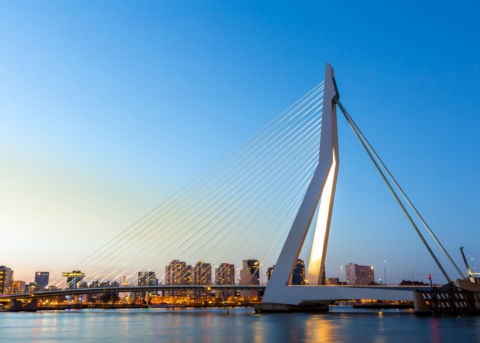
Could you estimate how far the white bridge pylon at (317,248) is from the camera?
93.3ft

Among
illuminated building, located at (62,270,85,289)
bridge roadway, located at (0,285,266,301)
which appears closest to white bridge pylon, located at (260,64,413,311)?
bridge roadway, located at (0,285,266,301)

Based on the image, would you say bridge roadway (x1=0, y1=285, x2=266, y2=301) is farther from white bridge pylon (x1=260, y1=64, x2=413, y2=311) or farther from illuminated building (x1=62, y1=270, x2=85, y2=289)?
white bridge pylon (x1=260, y1=64, x2=413, y2=311)

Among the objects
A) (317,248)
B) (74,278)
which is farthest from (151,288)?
(317,248)

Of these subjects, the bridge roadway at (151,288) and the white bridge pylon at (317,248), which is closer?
the white bridge pylon at (317,248)

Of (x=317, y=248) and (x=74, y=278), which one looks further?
(x=74, y=278)

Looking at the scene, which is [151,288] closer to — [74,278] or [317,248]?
[74,278]

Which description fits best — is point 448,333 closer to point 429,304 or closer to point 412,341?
point 412,341

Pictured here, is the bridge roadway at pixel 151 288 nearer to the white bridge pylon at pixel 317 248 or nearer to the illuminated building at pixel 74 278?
the illuminated building at pixel 74 278

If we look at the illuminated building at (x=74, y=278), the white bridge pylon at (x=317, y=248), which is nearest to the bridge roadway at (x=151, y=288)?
the illuminated building at (x=74, y=278)

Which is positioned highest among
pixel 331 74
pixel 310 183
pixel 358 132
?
pixel 331 74

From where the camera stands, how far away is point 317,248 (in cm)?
2900

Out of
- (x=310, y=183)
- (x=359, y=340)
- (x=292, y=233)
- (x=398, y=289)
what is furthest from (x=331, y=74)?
(x=359, y=340)

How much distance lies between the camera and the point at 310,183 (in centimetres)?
2914

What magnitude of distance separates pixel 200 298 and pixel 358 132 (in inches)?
3942
